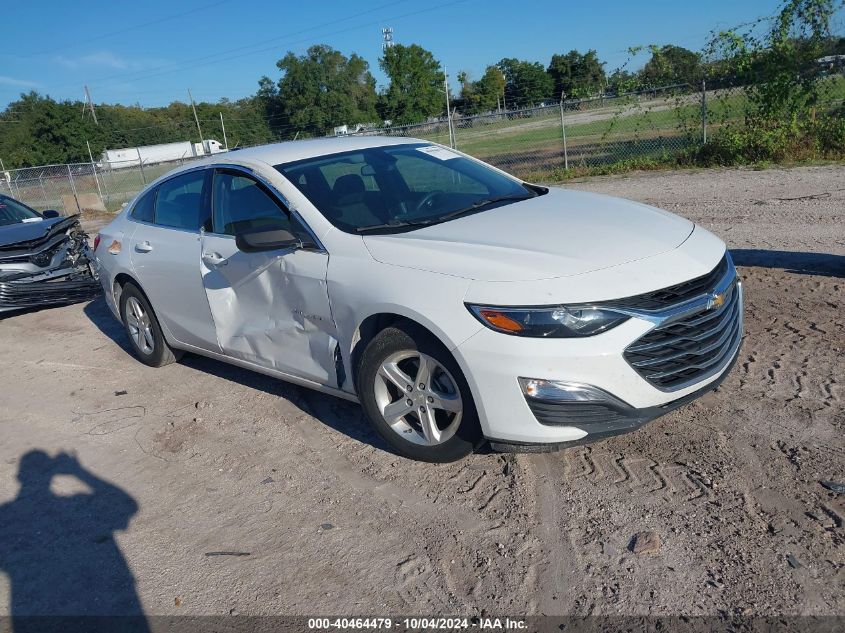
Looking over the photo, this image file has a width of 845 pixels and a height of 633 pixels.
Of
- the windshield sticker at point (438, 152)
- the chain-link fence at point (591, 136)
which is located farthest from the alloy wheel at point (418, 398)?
the chain-link fence at point (591, 136)

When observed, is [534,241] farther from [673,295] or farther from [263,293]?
[263,293]

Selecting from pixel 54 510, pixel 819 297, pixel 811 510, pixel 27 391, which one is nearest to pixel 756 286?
pixel 819 297

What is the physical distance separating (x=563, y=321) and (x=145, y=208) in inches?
159

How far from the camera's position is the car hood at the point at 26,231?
855 centimetres

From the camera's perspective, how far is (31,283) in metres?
8.52

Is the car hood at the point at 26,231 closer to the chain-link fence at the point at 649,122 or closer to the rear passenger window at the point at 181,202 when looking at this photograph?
the rear passenger window at the point at 181,202

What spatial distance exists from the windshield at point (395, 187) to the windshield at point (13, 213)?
6553mm

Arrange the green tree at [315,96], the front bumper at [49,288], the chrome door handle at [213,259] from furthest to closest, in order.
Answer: the green tree at [315,96], the front bumper at [49,288], the chrome door handle at [213,259]

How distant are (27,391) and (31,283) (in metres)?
2.92

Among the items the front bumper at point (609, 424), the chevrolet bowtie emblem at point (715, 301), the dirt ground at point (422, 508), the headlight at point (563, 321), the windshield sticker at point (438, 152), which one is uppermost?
the windshield sticker at point (438, 152)

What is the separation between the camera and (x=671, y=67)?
16266mm

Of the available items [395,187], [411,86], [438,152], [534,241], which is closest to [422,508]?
[534,241]

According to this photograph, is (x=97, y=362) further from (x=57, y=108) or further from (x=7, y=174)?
(x=57, y=108)

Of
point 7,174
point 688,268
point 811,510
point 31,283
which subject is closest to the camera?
point 811,510
